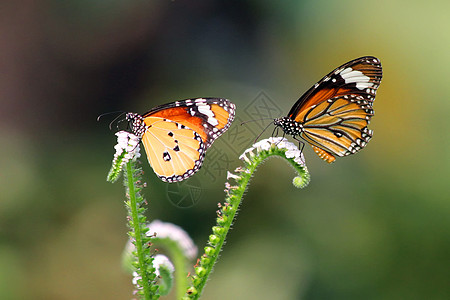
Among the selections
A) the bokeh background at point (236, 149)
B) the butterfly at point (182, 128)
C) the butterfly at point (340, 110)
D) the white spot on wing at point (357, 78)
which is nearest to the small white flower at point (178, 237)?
the butterfly at point (182, 128)

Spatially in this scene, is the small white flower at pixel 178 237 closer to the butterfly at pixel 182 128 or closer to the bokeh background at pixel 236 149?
the butterfly at pixel 182 128

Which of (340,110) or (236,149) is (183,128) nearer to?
(340,110)

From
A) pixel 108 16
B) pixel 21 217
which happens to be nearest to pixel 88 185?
pixel 21 217

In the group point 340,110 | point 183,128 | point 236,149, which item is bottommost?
point 340,110

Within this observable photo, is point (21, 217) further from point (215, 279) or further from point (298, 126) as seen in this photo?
point (298, 126)

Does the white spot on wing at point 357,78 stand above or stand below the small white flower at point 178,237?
above

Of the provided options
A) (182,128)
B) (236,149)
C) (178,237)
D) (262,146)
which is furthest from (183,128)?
(236,149)

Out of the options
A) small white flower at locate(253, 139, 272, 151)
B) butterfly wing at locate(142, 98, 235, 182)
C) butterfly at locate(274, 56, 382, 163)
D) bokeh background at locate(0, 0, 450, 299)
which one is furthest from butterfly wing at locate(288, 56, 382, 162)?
bokeh background at locate(0, 0, 450, 299)
